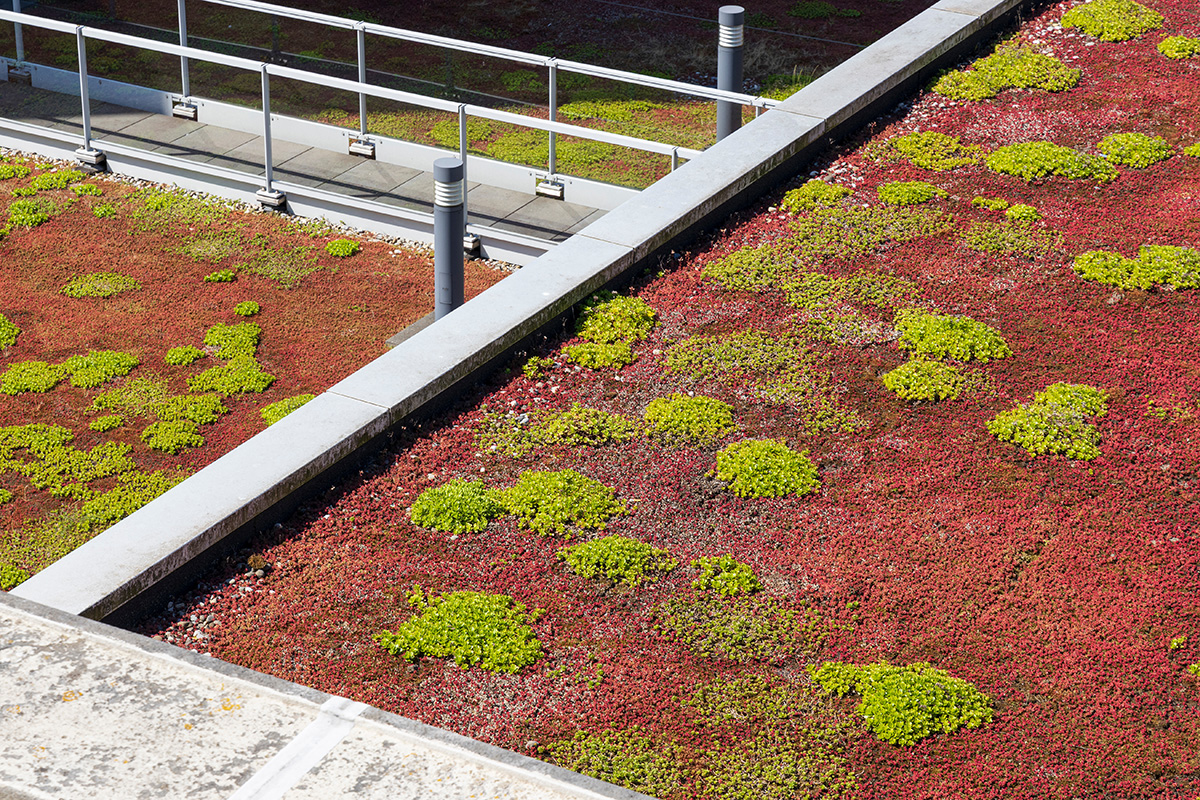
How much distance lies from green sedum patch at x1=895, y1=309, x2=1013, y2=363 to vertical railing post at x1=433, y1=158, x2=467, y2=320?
3.06 metres

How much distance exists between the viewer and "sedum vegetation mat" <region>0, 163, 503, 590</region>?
8656mm

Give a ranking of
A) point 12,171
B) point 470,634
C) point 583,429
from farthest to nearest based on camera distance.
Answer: point 12,171, point 583,429, point 470,634

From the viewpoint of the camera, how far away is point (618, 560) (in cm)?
671

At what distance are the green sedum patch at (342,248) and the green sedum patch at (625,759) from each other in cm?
710

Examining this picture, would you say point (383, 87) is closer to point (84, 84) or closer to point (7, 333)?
point (84, 84)

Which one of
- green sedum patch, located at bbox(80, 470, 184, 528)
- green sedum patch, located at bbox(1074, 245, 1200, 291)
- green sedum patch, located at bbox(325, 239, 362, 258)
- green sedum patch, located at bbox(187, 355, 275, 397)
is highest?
green sedum patch, located at bbox(1074, 245, 1200, 291)

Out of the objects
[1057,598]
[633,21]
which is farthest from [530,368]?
[633,21]

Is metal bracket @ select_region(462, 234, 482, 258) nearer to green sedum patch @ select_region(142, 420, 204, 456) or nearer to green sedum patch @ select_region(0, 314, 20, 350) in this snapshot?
green sedum patch @ select_region(142, 420, 204, 456)

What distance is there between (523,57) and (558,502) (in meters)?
6.65

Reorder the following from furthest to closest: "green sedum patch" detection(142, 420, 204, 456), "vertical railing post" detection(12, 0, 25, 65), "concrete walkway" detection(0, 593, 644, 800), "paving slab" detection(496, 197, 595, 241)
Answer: "vertical railing post" detection(12, 0, 25, 65) → "paving slab" detection(496, 197, 595, 241) → "green sedum patch" detection(142, 420, 204, 456) → "concrete walkway" detection(0, 593, 644, 800)

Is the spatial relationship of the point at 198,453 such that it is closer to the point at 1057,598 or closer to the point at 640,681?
the point at 640,681

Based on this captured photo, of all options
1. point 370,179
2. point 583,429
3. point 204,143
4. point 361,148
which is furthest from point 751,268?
point 204,143

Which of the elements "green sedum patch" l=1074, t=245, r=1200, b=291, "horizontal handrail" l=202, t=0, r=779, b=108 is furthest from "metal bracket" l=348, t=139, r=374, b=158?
"green sedum patch" l=1074, t=245, r=1200, b=291

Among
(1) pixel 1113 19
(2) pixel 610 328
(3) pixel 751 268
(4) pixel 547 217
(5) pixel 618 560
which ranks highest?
(1) pixel 1113 19
